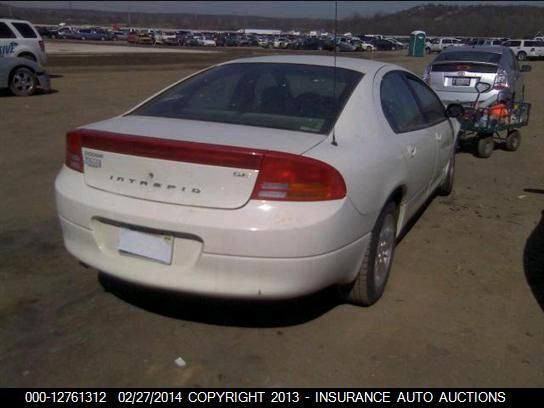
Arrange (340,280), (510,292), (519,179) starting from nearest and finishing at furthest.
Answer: (340,280)
(510,292)
(519,179)

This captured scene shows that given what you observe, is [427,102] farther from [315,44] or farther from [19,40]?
[315,44]

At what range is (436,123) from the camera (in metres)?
4.84

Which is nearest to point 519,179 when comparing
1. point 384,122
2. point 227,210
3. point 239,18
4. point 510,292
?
point 510,292

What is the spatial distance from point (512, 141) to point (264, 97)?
625cm

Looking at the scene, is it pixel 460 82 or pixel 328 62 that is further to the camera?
pixel 460 82

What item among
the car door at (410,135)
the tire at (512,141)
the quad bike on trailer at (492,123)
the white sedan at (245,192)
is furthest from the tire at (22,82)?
the car door at (410,135)

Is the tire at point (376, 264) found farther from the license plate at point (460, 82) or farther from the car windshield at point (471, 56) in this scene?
the car windshield at point (471, 56)

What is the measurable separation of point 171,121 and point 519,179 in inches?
205

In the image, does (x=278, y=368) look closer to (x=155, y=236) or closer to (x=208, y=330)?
(x=208, y=330)

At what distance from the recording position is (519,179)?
706 cm

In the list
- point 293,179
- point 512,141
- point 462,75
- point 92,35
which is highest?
point 293,179

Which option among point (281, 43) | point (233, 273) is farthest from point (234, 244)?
point (281, 43)

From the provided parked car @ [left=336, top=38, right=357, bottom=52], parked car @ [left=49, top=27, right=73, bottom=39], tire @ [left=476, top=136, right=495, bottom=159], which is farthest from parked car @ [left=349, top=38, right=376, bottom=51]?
tire @ [left=476, top=136, right=495, bottom=159]

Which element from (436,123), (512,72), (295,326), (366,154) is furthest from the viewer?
(512,72)
